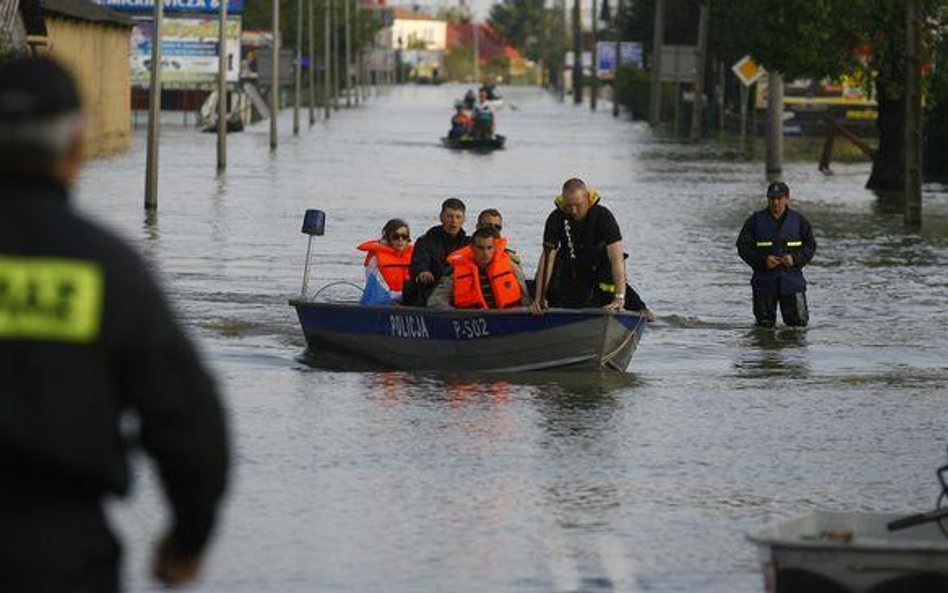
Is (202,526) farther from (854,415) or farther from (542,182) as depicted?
(542,182)

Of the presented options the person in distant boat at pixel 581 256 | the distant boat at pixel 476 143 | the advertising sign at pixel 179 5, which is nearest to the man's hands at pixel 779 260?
the person in distant boat at pixel 581 256

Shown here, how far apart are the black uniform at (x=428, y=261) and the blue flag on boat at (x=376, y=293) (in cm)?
48

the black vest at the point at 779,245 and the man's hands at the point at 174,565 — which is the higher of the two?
the man's hands at the point at 174,565

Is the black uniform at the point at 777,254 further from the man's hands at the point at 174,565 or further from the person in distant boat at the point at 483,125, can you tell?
the person in distant boat at the point at 483,125

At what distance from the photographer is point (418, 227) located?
121 ft

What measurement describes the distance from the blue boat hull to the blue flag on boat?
0.51 metres

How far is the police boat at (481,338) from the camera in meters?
18.3

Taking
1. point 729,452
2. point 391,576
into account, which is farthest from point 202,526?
point 729,452

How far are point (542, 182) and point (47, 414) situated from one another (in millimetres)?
48139

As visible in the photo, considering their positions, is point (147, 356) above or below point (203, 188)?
above

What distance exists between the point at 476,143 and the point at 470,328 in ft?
176

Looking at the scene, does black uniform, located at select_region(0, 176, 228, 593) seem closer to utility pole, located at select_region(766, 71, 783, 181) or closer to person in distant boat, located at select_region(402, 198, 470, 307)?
person in distant boat, located at select_region(402, 198, 470, 307)

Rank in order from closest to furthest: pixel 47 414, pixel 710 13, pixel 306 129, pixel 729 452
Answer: pixel 47 414 → pixel 729 452 → pixel 710 13 → pixel 306 129

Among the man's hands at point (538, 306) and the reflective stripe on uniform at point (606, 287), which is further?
the reflective stripe on uniform at point (606, 287)
